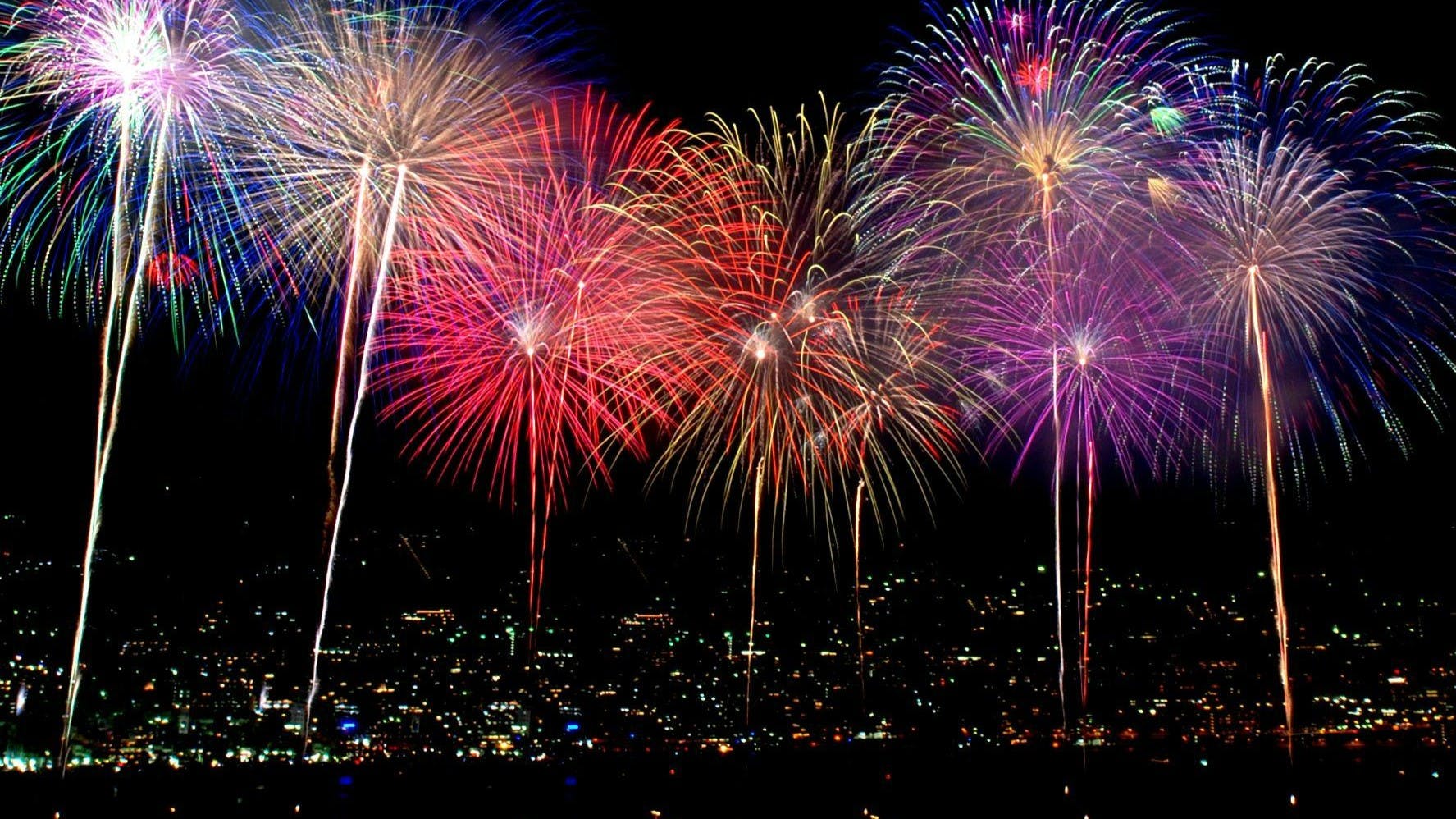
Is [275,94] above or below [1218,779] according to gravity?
above

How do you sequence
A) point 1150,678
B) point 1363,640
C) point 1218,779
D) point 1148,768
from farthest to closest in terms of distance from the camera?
1. point 1363,640
2. point 1150,678
3. point 1148,768
4. point 1218,779

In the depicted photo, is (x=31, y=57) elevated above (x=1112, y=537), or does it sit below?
below

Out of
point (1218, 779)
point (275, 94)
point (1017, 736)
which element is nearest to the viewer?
point (275, 94)

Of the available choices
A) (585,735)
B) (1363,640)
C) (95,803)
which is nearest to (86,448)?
(585,735)

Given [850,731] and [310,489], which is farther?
[310,489]

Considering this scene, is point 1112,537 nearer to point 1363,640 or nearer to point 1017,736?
point 1363,640

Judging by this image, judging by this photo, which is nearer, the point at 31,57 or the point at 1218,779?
the point at 31,57

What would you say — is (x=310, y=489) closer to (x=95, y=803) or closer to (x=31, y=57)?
(x=95, y=803)

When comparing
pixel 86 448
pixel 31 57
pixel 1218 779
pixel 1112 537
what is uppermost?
pixel 1112 537

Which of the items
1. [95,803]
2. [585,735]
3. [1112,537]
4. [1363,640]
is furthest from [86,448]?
[1363,640]
